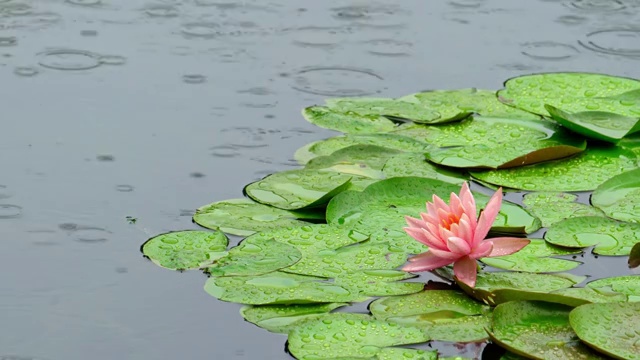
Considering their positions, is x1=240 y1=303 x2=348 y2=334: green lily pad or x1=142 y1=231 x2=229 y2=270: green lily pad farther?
x1=142 y1=231 x2=229 y2=270: green lily pad

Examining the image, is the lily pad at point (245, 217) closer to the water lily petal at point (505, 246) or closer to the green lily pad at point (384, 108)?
the water lily petal at point (505, 246)

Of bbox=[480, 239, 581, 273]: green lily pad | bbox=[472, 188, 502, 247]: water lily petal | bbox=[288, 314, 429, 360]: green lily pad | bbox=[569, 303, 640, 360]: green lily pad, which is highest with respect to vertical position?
bbox=[472, 188, 502, 247]: water lily petal

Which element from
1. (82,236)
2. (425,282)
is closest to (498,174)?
(425,282)

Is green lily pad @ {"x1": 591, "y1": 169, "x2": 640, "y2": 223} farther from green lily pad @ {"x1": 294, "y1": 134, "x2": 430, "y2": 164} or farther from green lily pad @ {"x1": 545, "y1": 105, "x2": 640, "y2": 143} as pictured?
green lily pad @ {"x1": 294, "y1": 134, "x2": 430, "y2": 164}

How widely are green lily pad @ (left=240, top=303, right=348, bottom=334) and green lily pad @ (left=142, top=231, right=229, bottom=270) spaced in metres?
0.31

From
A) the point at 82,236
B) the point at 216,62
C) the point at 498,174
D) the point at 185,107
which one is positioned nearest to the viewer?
the point at 82,236

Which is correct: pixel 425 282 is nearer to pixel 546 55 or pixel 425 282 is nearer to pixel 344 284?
pixel 344 284

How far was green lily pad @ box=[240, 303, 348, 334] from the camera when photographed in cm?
277

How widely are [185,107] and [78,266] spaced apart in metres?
1.39

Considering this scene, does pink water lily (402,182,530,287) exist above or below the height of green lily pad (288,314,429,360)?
above

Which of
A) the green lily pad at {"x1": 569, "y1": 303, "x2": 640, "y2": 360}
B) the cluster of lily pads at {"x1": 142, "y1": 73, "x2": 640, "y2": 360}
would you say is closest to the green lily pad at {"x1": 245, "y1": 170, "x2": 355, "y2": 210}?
the cluster of lily pads at {"x1": 142, "y1": 73, "x2": 640, "y2": 360}

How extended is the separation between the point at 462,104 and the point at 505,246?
152cm

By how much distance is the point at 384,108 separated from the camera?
440 centimetres

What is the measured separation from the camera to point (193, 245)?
3195 millimetres
